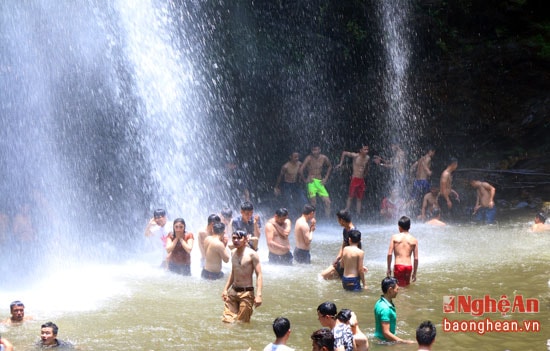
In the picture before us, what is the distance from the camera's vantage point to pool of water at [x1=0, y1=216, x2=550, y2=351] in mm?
8463

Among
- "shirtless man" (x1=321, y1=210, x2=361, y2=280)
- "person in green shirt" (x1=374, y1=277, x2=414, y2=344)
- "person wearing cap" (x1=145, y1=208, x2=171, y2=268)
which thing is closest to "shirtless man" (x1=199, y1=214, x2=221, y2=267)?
"person wearing cap" (x1=145, y1=208, x2=171, y2=268)

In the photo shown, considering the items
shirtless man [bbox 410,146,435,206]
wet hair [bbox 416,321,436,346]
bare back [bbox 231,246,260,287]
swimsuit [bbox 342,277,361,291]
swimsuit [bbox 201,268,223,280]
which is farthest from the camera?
shirtless man [bbox 410,146,435,206]

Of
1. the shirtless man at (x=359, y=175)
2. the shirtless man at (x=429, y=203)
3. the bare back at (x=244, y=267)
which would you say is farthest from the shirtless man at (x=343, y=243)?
the shirtless man at (x=359, y=175)

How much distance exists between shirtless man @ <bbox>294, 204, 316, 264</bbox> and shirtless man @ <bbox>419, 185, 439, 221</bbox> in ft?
20.3

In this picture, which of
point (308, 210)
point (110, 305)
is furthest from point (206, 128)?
point (110, 305)

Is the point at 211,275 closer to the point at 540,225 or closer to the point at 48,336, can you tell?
the point at 48,336

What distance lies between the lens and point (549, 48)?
20.3m

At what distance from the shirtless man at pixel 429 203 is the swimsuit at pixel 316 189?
2480 mm

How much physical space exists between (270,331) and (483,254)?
6.11 m

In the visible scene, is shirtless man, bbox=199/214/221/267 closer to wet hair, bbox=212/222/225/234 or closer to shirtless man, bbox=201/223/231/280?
shirtless man, bbox=201/223/231/280

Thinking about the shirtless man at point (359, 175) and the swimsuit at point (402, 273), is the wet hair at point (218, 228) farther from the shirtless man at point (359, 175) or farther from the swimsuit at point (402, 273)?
the shirtless man at point (359, 175)

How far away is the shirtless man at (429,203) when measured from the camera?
1812 cm

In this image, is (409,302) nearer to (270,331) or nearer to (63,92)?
(270,331)

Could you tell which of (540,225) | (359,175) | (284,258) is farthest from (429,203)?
(284,258)
